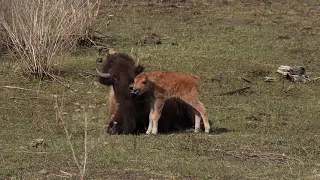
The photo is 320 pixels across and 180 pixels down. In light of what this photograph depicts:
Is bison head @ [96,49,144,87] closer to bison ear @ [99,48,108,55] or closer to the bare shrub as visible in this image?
the bare shrub

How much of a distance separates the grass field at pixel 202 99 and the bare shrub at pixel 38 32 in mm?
316

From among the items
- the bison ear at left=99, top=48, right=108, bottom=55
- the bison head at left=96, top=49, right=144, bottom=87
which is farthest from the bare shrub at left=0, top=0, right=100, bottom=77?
the bison head at left=96, top=49, right=144, bottom=87

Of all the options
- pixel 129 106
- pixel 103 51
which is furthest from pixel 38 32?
pixel 129 106

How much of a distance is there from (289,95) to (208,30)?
484 centimetres

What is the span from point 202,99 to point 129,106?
7.87 ft

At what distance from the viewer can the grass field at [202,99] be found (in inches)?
280

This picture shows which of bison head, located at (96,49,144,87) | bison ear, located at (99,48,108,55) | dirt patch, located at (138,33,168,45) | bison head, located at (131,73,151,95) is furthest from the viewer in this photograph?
dirt patch, located at (138,33,168,45)

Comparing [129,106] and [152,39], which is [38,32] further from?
[152,39]

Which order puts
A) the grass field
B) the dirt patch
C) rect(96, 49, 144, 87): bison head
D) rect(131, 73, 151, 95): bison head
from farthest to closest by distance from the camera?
the dirt patch < rect(96, 49, 144, 87): bison head < rect(131, 73, 151, 95): bison head < the grass field

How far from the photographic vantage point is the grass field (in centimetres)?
711

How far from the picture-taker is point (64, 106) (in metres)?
10.6

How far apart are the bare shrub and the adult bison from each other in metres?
2.89

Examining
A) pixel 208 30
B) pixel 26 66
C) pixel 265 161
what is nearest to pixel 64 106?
pixel 26 66

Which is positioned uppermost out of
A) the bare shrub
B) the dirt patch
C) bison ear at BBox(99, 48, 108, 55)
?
the bare shrub
